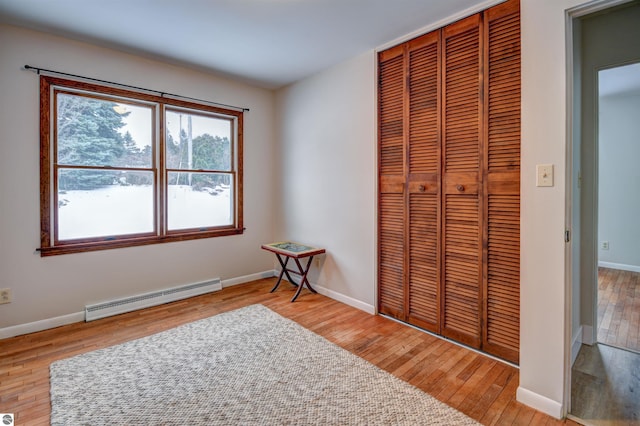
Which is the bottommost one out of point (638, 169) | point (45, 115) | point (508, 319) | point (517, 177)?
point (508, 319)

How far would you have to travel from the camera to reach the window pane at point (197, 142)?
3506 millimetres

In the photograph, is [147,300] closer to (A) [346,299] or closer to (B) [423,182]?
(A) [346,299]

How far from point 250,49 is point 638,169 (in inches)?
208

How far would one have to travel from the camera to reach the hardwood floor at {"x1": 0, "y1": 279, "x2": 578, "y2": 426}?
1.80 m

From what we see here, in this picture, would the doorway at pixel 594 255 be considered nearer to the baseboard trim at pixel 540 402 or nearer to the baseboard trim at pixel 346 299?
the baseboard trim at pixel 540 402

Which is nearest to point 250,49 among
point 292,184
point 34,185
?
point 292,184

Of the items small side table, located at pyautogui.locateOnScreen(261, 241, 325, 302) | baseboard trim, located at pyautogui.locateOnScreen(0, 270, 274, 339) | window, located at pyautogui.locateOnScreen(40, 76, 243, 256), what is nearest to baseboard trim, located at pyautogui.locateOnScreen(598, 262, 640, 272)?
small side table, located at pyautogui.locateOnScreen(261, 241, 325, 302)

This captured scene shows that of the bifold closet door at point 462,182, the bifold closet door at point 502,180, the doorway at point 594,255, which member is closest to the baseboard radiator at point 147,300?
the bifold closet door at point 462,182

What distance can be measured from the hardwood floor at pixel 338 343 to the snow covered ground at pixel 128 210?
0.86m

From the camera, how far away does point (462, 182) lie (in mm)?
2402

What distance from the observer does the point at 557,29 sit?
1.69 m

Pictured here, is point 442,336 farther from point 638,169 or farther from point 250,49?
point 638,169

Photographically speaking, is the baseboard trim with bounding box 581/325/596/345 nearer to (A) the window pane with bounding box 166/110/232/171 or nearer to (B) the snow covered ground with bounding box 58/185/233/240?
(B) the snow covered ground with bounding box 58/185/233/240

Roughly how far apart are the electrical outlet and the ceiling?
216cm
